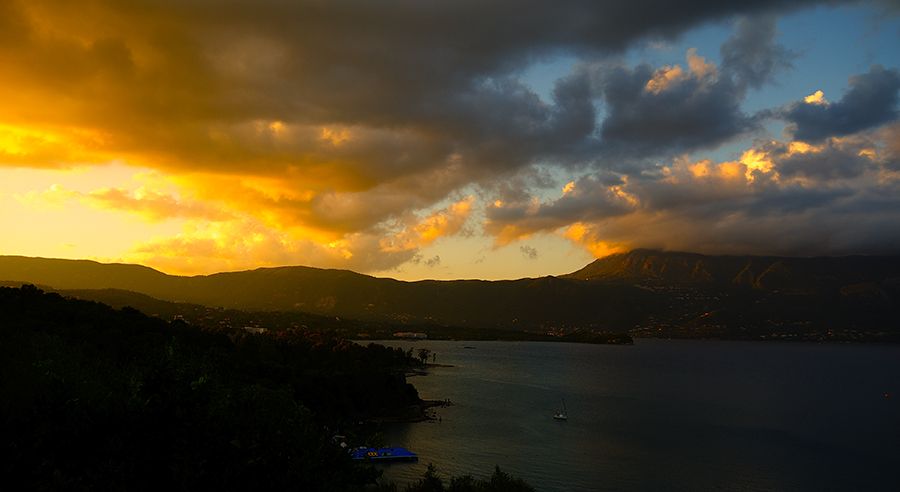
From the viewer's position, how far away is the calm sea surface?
66.4 metres

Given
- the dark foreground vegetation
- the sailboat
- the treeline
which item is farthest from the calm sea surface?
the treeline

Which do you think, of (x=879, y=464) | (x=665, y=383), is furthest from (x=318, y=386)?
(x=665, y=383)

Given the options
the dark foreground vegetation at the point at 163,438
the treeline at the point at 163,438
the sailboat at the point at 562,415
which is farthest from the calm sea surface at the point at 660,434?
the treeline at the point at 163,438

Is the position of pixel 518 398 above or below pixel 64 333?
below

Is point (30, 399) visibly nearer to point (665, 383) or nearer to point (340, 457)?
point (340, 457)

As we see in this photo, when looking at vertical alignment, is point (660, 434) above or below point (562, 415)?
below

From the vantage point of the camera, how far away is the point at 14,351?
38656 millimetres

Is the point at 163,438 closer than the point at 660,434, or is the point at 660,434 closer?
the point at 163,438

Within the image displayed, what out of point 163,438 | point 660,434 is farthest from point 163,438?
point 660,434

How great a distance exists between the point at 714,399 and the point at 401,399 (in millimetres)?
82871

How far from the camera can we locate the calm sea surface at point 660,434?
66.4 metres

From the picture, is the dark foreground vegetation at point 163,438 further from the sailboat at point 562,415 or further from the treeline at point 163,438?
the sailboat at point 562,415

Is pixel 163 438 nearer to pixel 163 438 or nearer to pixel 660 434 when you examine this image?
pixel 163 438

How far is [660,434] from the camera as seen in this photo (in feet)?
300
